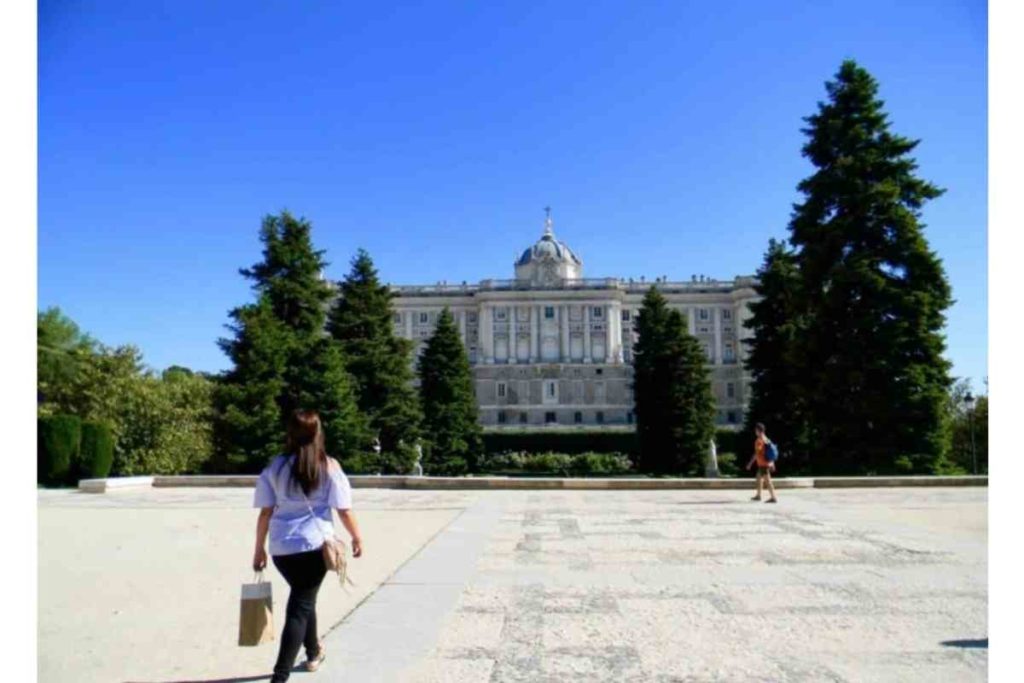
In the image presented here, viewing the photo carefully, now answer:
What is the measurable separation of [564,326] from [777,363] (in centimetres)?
6400

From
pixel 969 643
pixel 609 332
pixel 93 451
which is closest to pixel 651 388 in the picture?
pixel 93 451

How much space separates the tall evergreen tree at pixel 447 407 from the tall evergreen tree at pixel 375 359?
4041mm

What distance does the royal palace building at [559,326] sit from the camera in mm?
89938

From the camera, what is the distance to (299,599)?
439 cm

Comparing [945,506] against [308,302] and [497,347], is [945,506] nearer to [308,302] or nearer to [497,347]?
[308,302]

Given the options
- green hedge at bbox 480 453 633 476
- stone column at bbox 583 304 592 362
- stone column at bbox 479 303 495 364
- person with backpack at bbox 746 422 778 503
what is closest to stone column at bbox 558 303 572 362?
stone column at bbox 583 304 592 362

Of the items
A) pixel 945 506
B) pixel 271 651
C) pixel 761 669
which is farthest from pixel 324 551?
pixel 945 506

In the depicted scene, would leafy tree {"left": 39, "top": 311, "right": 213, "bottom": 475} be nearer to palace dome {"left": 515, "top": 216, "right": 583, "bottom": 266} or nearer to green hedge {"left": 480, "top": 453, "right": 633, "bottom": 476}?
green hedge {"left": 480, "top": 453, "right": 633, "bottom": 476}

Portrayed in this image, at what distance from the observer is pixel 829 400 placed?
76.7ft

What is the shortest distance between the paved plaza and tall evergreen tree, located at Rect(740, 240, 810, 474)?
16589mm

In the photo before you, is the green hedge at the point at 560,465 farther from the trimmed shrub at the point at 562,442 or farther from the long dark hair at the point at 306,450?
the long dark hair at the point at 306,450

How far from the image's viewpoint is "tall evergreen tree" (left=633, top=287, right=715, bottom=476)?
3891 centimetres
